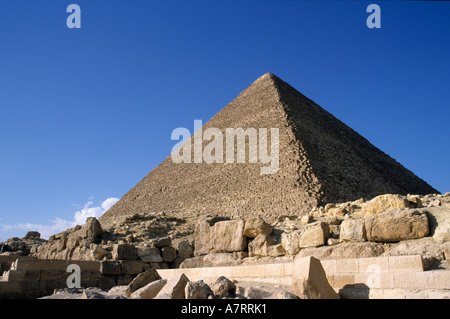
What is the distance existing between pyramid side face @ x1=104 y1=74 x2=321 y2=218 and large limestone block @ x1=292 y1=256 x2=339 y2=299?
90.4 ft

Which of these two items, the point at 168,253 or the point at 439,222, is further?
the point at 168,253

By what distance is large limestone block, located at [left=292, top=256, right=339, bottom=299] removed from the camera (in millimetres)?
3678

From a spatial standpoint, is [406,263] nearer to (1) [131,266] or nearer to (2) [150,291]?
(2) [150,291]

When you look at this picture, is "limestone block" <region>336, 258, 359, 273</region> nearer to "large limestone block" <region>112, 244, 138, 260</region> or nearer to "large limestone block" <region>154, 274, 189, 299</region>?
"large limestone block" <region>154, 274, 189, 299</region>

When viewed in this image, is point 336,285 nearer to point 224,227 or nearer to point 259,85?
point 224,227

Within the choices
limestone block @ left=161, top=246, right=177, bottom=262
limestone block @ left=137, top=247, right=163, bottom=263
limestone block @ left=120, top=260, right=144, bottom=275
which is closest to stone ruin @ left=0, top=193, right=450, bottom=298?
limestone block @ left=120, top=260, right=144, bottom=275

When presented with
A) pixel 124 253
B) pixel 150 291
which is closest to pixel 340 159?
pixel 124 253

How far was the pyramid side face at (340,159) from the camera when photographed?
37.8 meters

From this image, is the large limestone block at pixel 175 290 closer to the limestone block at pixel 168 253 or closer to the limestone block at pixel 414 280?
the limestone block at pixel 414 280

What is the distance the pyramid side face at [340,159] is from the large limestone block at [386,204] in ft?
89.3

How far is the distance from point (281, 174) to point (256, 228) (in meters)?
32.3

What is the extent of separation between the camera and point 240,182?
40938 millimetres

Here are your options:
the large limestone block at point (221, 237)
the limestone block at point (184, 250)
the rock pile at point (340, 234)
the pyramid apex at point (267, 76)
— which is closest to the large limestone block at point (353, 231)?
the rock pile at point (340, 234)

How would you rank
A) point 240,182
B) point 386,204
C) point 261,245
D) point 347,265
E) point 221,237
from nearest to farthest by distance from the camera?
point 347,265, point 386,204, point 261,245, point 221,237, point 240,182
